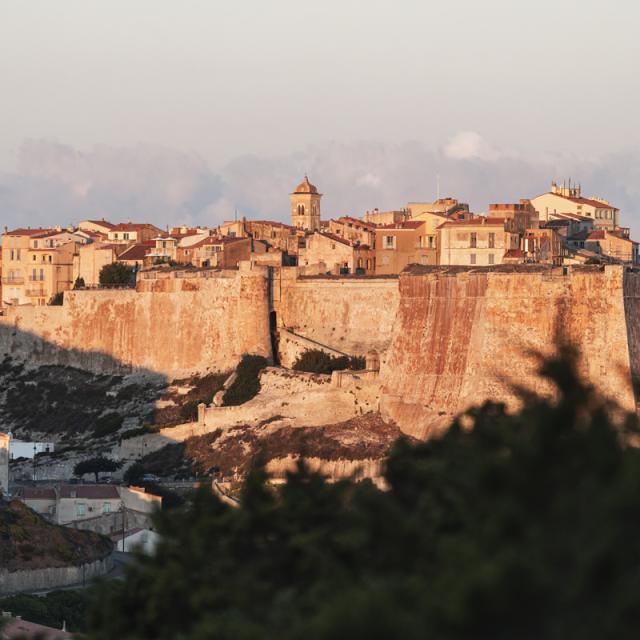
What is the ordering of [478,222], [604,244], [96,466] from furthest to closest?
[604,244]
[478,222]
[96,466]

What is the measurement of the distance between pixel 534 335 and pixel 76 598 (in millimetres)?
16026

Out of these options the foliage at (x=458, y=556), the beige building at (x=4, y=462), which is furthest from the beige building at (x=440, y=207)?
the foliage at (x=458, y=556)

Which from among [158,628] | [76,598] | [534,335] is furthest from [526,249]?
[158,628]

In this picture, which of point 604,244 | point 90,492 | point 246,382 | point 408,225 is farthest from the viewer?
point 604,244

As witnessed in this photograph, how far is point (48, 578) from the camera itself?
48.5 meters

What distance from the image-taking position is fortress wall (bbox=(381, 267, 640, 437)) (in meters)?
53.8

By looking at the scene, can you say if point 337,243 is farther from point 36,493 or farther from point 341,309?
point 36,493

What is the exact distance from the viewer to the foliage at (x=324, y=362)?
62219mm

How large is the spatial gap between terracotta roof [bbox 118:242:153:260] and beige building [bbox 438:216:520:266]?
16.7 m

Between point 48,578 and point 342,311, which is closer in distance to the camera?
point 48,578

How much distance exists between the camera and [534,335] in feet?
180

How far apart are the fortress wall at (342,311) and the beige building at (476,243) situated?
244 inches

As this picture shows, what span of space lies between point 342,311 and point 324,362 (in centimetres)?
256

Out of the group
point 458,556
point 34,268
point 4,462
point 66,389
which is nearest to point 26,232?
point 34,268
